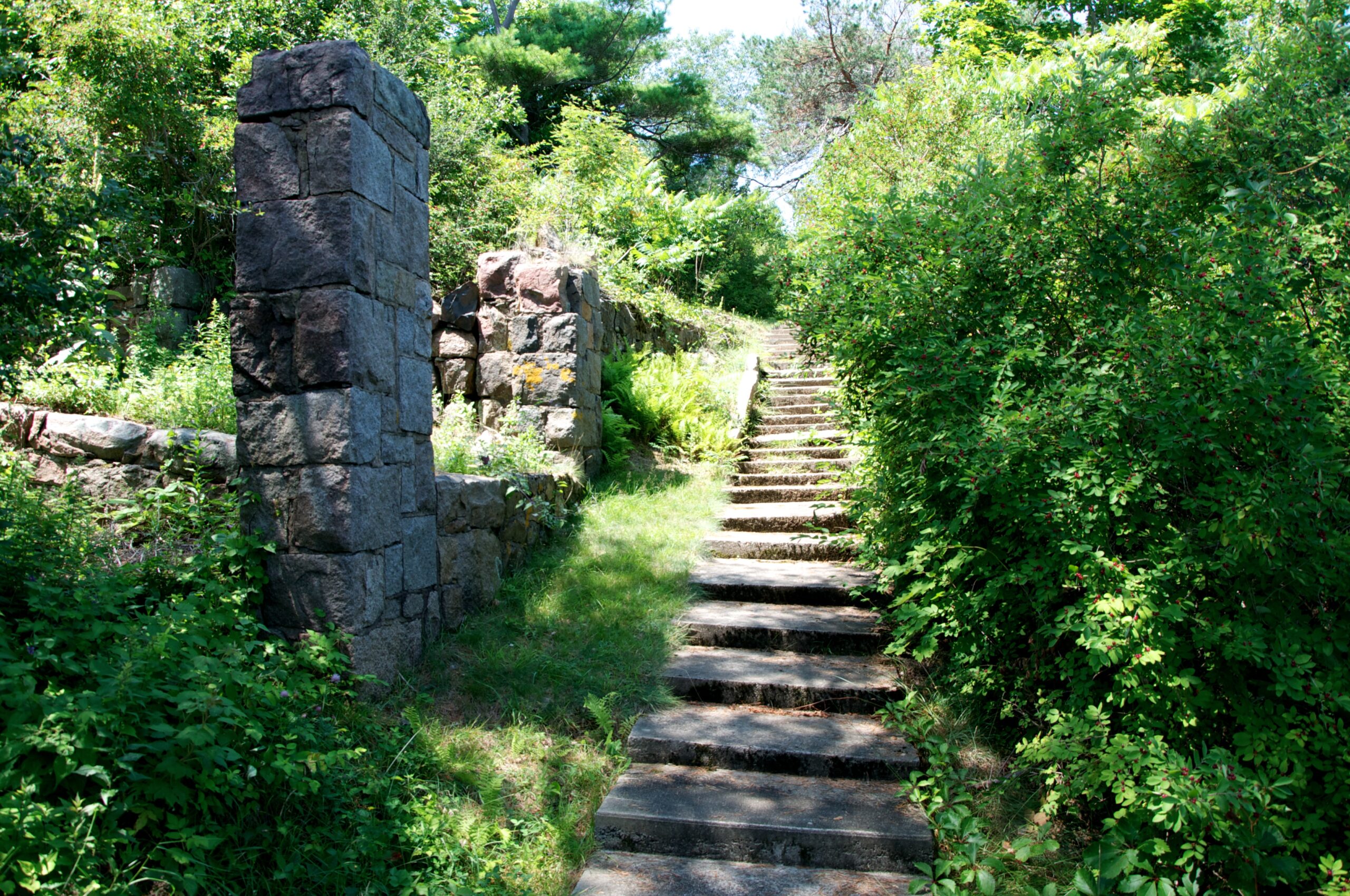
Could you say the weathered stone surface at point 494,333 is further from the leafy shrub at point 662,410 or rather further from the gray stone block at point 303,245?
the gray stone block at point 303,245

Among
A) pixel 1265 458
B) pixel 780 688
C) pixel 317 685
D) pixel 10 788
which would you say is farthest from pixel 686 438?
pixel 10 788

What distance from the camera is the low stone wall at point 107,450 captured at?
4227 mm

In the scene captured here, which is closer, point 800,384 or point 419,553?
point 419,553

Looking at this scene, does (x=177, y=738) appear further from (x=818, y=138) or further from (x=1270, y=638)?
(x=818, y=138)

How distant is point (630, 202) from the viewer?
460 inches

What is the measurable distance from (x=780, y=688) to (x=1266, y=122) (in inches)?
132

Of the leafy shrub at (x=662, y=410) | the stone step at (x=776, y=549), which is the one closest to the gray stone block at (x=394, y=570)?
the stone step at (x=776, y=549)

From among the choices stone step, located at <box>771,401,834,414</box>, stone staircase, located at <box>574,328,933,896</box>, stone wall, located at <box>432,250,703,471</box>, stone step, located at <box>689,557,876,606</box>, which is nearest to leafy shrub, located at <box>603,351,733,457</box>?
stone wall, located at <box>432,250,703,471</box>

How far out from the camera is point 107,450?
446 centimetres

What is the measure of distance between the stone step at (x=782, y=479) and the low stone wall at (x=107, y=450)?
4549mm

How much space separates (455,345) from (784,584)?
369cm

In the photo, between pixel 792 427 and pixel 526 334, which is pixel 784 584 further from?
pixel 792 427

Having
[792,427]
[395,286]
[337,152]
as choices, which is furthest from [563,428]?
[337,152]

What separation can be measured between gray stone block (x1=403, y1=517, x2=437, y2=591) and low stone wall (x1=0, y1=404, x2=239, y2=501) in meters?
0.91
